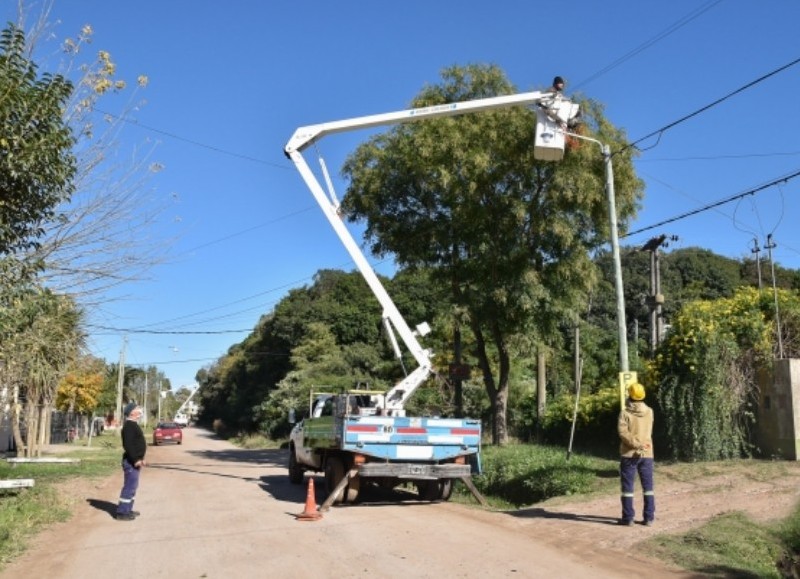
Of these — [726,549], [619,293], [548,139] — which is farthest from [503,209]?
[726,549]

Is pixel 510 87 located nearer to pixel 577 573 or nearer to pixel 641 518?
pixel 641 518

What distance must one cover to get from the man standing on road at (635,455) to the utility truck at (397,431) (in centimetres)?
362

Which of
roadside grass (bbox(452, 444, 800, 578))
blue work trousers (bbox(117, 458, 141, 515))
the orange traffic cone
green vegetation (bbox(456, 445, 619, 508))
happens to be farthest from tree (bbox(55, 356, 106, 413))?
the orange traffic cone

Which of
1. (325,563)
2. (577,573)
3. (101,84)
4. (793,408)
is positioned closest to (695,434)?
(793,408)

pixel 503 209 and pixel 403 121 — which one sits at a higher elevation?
pixel 403 121

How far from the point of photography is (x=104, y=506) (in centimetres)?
1330

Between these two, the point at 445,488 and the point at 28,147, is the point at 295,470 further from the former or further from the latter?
the point at 28,147

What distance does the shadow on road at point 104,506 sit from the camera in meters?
12.5

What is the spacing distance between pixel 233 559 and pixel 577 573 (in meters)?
3.81

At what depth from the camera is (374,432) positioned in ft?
41.7

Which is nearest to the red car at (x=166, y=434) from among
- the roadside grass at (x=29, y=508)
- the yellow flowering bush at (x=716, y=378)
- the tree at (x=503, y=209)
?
the roadside grass at (x=29, y=508)

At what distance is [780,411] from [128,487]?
11.8 m

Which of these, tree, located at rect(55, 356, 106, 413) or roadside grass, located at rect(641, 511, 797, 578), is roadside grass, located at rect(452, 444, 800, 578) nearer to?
roadside grass, located at rect(641, 511, 797, 578)

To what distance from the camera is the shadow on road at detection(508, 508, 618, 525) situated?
10.3 meters
